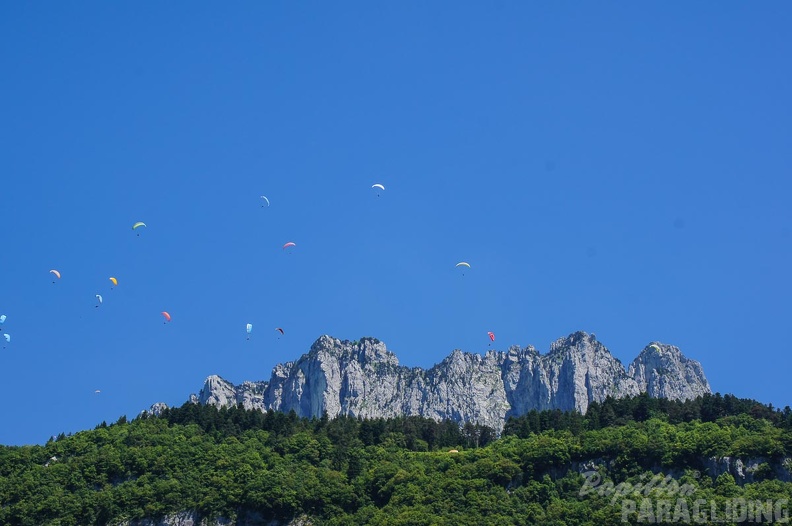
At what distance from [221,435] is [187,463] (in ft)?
34.7

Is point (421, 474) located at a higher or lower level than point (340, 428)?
lower

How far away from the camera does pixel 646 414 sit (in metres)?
126

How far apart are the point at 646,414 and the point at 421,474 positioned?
29.4m

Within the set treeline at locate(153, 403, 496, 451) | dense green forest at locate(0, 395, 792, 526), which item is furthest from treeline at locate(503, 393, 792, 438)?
treeline at locate(153, 403, 496, 451)

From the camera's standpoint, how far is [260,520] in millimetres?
106875

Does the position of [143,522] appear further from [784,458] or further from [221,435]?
[784,458]

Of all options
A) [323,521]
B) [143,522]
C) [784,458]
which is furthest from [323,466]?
[784,458]

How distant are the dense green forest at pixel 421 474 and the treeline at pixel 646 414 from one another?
287 mm

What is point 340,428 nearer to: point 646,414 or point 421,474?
point 421,474

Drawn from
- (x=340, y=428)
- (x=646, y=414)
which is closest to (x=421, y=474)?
(x=340, y=428)

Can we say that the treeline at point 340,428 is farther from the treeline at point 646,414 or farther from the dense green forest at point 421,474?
the treeline at point 646,414

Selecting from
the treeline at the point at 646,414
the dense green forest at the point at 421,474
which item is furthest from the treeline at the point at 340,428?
the treeline at the point at 646,414

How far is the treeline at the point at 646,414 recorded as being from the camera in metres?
121

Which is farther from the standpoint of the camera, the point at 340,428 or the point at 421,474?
the point at 340,428
